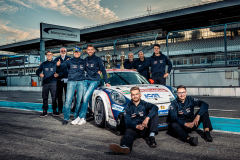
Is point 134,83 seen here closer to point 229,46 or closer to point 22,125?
point 22,125

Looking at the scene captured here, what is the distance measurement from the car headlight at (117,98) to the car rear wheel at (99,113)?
0.34 metres

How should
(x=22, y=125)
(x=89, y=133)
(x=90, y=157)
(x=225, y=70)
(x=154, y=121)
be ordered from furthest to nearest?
1. (x=225, y=70)
2. (x=22, y=125)
3. (x=89, y=133)
4. (x=154, y=121)
5. (x=90, y=157)

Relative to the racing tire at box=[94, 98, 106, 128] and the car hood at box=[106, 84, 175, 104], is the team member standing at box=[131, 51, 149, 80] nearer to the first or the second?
the car hood at box=[106, 84, 175, 104]

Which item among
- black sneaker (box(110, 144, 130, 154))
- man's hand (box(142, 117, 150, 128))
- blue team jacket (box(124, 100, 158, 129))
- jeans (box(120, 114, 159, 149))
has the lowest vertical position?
black sneaker (box(110, 144, 130, 154))

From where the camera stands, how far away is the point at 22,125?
15.2ft

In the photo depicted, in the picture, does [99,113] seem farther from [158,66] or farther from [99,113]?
[158,66]

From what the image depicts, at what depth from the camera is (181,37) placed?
39.8 ft

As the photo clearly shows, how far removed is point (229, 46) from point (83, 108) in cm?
919

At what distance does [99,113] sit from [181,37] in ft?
30.7

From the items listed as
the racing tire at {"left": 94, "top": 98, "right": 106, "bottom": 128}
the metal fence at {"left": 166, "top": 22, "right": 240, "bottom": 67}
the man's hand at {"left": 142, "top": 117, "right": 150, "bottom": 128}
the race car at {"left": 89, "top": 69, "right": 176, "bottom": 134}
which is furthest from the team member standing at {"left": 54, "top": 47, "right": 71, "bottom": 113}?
the metal fence at {"left": 166, "top": 22, "right": 240, "bottom": 67}

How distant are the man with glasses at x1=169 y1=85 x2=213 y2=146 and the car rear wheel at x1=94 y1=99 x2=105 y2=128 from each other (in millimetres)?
1343

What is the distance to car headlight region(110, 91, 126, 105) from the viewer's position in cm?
381

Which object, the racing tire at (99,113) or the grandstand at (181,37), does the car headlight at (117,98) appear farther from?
the grandstand at (181,37)

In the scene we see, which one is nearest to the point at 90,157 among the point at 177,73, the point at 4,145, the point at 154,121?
the point at 154,121
